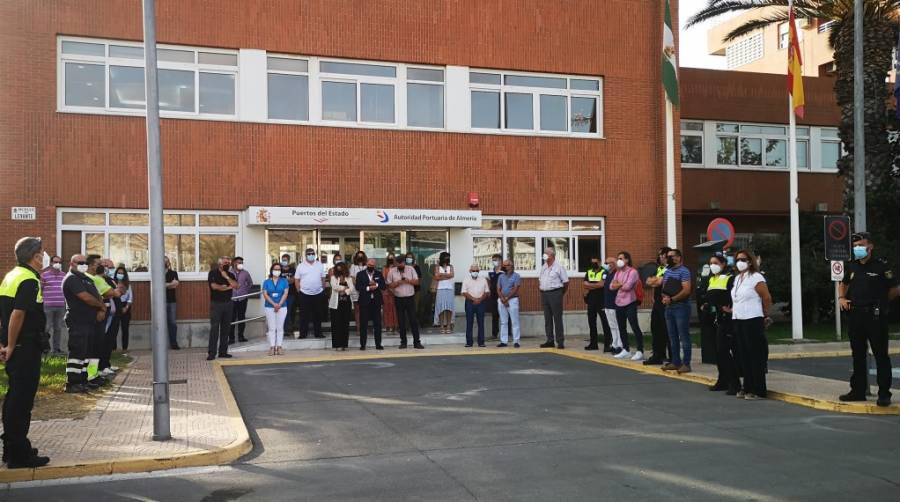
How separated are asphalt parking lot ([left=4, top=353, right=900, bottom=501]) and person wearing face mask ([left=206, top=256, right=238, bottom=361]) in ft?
9.98

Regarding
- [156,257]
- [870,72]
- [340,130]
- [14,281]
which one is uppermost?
[870,72]

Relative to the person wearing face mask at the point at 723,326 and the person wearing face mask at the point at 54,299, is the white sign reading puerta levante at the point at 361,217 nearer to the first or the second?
the person wearing face mask at the point at 54,299

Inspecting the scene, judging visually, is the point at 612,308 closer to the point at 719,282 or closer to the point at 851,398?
the point at 719,282

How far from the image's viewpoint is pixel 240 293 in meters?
17.5

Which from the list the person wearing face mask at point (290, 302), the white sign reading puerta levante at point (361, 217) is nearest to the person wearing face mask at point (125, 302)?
the white sign reading puerta levante at point (361, 217)

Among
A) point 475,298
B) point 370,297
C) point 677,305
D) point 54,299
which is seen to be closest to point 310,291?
point 370,297

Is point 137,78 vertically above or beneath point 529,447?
above

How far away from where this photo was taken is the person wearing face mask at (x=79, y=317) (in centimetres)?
1075

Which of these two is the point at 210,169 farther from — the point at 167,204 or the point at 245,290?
the point at 245,290

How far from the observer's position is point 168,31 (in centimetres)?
1805

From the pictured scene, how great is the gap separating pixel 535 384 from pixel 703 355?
11.4ft

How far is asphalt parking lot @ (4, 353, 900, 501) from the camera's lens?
21.0 ft

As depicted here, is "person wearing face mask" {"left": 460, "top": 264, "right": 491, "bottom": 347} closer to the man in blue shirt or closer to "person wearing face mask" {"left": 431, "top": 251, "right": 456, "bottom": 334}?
the man in blue shirt

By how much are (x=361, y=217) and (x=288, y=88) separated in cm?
366
